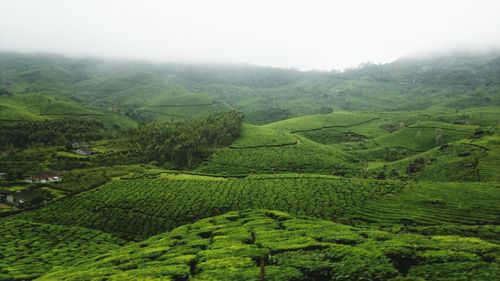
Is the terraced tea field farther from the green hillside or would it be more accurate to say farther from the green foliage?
the green foliage

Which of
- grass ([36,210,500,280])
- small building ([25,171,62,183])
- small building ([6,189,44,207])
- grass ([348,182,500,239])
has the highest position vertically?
grass ([36,210,500,280])

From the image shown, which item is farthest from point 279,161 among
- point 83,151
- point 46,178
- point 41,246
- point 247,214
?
point 83,151

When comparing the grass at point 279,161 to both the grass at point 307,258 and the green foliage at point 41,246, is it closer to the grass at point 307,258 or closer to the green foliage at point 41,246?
the green foliage at point 41,246

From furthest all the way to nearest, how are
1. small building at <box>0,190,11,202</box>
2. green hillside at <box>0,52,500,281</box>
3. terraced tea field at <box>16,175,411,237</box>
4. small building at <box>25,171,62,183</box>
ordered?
1. small building at <box>25,171,62,183</box>
2. small building at <box>0,190,11,202</box>
3. terraced tea field at <box>16,175,411,237</box>
4. green hillside at <box>0,52,500,281</box>

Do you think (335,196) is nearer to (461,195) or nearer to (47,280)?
(461,195)

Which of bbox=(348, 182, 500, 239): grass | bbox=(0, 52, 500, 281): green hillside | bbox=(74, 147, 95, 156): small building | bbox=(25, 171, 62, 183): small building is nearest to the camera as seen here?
bbox=(0, 52, 500, 281): green hillside

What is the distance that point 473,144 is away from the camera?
158m

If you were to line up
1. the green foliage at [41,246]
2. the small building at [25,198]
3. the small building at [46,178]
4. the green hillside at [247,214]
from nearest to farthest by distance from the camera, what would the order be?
the green hillside at [247,214] → the green foliage at [41,246] → the small building at [25,198] → the small building at [46,178]

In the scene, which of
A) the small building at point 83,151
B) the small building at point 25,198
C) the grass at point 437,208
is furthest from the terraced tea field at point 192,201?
the small building at point 83,151

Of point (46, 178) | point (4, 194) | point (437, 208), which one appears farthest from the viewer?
point (46, 178)

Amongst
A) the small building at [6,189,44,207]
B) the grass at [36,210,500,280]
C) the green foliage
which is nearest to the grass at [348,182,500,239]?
the grass at [36,210,500,280]

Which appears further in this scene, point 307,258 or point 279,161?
point 279,161

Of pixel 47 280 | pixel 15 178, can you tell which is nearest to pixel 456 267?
pixel 47 280

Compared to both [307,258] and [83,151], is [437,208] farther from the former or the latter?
[83,151]
